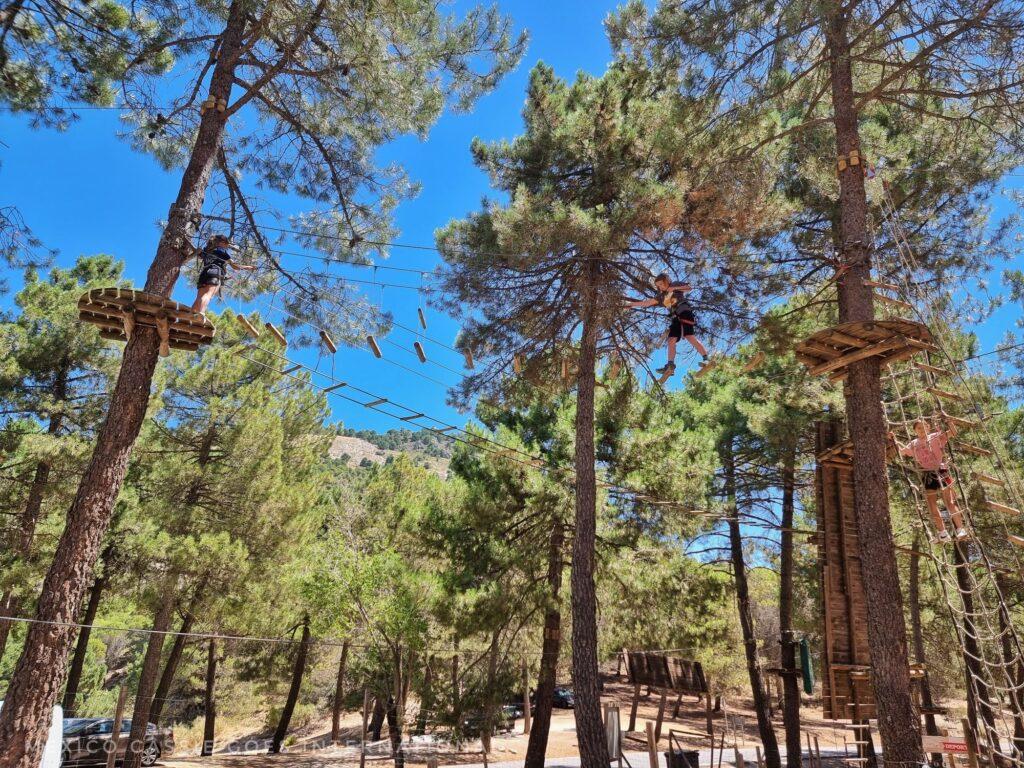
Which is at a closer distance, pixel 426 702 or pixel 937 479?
pixel 937 479

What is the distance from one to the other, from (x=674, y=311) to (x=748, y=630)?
9.20m

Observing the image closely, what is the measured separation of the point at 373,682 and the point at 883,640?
37.5 feet

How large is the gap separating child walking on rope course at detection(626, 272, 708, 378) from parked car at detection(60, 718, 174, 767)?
11667mm

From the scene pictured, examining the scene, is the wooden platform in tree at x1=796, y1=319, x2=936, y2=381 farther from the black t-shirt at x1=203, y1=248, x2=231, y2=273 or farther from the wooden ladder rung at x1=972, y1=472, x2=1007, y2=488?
the black t-shirt at x1=203, y1=248, x2=231, y2=273

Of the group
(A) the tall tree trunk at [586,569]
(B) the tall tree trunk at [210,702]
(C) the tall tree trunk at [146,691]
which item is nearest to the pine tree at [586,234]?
(A) the tall tree trunk at [586,569]

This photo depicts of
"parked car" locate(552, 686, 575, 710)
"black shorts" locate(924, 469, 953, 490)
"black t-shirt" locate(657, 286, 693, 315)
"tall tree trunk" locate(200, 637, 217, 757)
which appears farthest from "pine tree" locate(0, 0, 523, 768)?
"parked car" locate(552, 686, 575, 710)

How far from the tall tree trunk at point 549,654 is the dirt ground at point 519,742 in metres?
1.23

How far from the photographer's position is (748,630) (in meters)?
14.2

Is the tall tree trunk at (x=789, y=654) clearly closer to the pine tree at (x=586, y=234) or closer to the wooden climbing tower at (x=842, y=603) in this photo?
the wooden climbing tower at (x=842, y=603)

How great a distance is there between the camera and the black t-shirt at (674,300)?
27.5 feet

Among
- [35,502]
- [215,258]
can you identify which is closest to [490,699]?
[35,502]

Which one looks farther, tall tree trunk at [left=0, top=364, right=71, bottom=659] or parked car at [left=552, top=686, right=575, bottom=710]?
parked car at [left=552, top=686, right=575, bottom=710]

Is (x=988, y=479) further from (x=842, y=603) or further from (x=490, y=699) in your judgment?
(x=490, y=699)

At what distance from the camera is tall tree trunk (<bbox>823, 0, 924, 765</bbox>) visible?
560 cm
